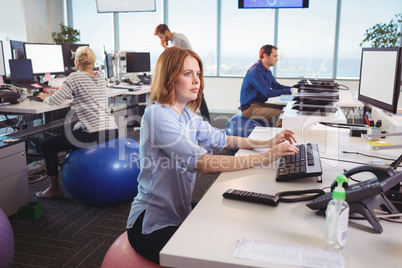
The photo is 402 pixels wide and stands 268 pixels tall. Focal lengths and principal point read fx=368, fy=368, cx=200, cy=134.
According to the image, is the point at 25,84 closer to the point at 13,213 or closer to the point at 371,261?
the point at 13,213


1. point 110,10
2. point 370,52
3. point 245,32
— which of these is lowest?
point 370,52

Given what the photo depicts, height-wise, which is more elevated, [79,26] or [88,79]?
[79,26]

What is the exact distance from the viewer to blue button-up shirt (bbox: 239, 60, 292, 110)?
4.42 m

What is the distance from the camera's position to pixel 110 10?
7.41 m

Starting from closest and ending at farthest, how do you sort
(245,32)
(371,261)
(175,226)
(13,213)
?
(371,261) → (175,226) → (13,213) → (245,32)

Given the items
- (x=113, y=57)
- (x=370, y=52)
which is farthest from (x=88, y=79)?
(x=113, y=57)

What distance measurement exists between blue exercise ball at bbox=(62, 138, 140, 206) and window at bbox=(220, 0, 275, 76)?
4908 millimetres

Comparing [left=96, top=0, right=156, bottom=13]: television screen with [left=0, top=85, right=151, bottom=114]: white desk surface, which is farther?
[left=96, top=0, right=156, bottom=13]: television screen

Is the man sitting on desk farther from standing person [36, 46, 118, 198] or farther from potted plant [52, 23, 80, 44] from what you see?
potted plant [52, 23, 80, 44]

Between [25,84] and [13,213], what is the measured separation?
5.94 feet

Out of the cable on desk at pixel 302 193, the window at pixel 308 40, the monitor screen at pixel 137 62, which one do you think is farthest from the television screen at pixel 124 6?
the cable on desk at pixel 302 193

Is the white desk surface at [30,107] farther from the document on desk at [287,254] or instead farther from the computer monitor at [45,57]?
the document on desk at [287,254]

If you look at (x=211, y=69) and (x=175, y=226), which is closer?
(x=175, y=226)

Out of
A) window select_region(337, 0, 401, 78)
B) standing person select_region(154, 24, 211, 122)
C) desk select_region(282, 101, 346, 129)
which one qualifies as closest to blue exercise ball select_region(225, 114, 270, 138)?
standing person select_region(154, 24, 211, 122)
